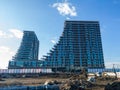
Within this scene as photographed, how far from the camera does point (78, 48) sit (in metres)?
140

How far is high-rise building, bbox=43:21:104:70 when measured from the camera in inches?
5148

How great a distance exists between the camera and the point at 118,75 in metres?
65.4

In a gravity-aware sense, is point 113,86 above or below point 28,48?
below

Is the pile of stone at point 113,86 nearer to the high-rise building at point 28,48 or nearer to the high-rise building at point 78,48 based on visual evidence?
the high-rise building at point 78,48

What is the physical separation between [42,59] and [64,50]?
21346 millimetres

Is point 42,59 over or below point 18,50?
below

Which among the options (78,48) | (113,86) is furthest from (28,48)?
(113,86)

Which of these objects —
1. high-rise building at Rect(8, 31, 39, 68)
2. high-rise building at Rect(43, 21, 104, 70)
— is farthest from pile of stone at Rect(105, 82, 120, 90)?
high-rise building at Rect(8, 31, 39, 68)

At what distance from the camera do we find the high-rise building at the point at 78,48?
130750 millimetres

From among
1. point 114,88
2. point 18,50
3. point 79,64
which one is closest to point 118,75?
point 114,88

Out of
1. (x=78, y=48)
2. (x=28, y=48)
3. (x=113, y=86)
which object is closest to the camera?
(x=113, y=86)

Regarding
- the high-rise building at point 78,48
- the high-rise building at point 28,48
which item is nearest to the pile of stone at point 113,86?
the high-rise building at point 78,48

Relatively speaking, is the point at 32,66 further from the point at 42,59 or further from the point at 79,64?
the point at 79,64

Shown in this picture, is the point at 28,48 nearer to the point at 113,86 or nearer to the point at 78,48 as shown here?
the point at 78,48
